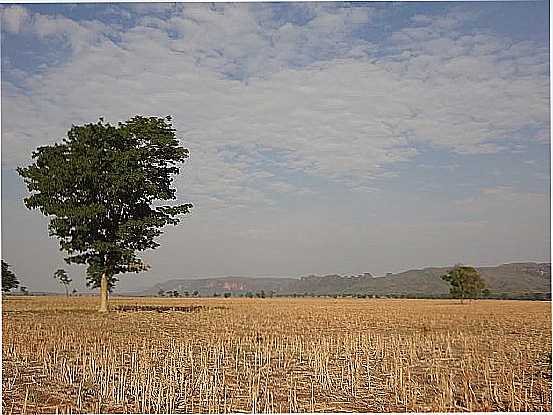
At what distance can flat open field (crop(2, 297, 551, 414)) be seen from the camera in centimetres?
554

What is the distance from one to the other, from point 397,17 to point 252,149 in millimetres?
4246

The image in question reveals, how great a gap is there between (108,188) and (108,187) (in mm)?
52

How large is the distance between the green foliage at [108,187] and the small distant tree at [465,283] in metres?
20.6

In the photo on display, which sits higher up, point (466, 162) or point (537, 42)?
point (537, 42)

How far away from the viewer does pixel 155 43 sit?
11.5 m

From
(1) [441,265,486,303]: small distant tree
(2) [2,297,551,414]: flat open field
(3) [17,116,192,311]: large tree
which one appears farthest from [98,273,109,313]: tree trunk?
(1) [441,265,486,303]: small distant tree

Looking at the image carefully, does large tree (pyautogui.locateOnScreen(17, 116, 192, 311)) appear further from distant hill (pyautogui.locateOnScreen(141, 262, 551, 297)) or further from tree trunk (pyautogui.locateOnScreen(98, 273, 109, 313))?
distant hill (pyautogui.locateOnScreen(141, 262, 551, 297))

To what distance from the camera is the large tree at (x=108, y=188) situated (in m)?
13.3

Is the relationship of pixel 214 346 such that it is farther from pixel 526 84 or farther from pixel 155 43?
pixel 526 84

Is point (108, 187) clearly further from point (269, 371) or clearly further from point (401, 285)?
point (401, 285)

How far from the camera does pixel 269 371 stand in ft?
22.0

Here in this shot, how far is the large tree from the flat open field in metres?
3.50

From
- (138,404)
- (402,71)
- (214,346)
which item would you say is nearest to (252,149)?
(402,71)

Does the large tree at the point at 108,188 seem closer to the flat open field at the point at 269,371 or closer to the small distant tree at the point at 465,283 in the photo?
the flat open field at the point at 269,371
